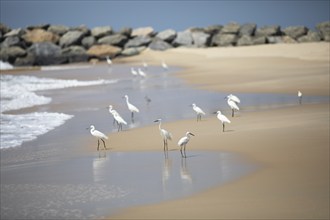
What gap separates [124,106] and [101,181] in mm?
10924

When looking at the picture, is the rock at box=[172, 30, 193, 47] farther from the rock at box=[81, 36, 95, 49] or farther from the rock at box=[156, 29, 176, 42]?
the rock at box=[81, 36, 95, 49]

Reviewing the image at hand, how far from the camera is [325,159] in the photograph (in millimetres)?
8977

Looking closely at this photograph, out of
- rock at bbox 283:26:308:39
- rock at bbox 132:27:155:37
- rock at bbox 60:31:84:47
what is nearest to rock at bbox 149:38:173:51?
rock at bbox 132:27:155:37

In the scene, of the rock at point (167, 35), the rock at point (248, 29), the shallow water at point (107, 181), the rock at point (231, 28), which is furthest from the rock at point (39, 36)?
the shallow water at point (107, 181)

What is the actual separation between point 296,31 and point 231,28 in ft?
21.4

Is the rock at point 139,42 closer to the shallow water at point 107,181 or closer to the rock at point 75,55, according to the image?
the rock at point 75,55

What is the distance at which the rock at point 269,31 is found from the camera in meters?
57.6

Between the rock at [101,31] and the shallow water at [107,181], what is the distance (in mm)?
48999

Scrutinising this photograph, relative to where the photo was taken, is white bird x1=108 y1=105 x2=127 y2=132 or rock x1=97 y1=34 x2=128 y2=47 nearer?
white bird x1=108 y1=105 x2=127 y2=132

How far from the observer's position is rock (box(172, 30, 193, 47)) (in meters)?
58.5

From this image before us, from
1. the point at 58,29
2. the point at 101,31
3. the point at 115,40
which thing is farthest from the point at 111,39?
the point at 58,29

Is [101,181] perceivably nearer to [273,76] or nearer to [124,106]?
[124,106]

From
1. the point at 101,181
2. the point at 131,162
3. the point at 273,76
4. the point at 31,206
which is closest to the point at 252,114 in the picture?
the point at 131,162

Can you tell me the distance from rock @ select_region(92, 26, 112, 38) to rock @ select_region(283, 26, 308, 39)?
18.1 m
